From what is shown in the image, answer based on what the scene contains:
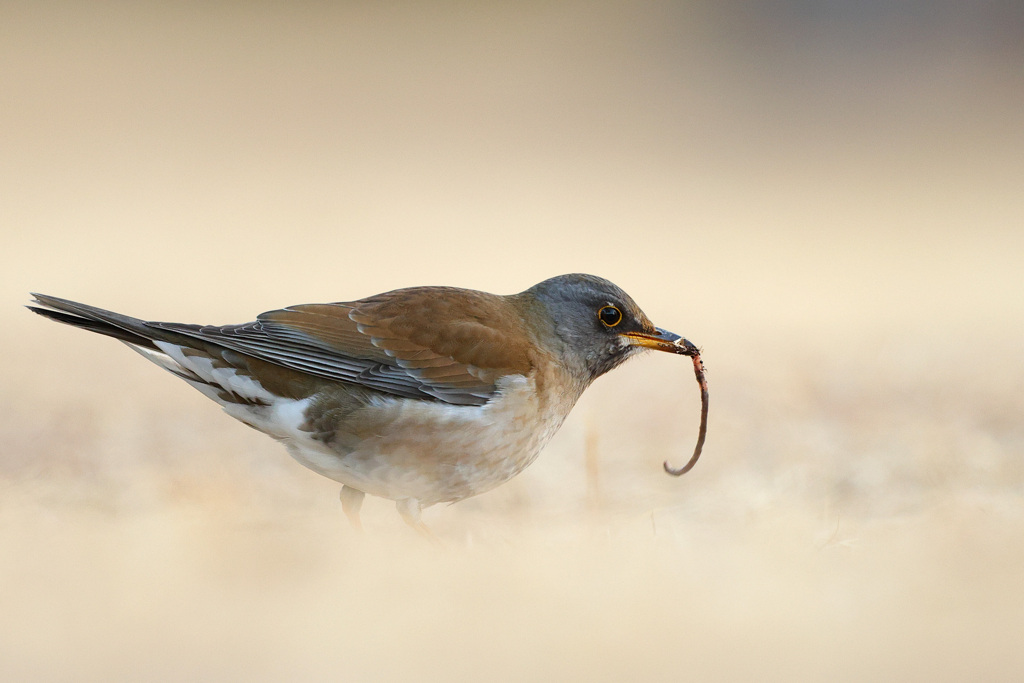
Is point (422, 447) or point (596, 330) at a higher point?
point (596, 330)

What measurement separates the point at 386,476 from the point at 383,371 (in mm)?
458

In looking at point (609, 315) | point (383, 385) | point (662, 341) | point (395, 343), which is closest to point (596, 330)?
point (609, 315)

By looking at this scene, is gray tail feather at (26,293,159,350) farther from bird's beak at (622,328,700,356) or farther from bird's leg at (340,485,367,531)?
bird's beak at (622,328,700,356)

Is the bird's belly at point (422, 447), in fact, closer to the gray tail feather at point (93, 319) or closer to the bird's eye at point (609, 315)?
the bird's eye at point (609, 315)

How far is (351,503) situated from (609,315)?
1.51m

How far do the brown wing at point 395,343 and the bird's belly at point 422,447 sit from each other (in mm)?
100

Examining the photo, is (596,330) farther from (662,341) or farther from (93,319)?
(93,319)

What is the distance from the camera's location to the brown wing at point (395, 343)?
4.84 meters

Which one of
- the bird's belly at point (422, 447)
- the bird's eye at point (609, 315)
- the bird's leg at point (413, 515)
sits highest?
the bird's eye at point (609, 315)

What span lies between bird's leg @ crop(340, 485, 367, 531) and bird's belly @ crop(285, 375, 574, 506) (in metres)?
0.36

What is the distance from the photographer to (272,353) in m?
4.82

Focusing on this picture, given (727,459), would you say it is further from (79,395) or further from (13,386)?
(13,386)

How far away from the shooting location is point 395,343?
4.97m

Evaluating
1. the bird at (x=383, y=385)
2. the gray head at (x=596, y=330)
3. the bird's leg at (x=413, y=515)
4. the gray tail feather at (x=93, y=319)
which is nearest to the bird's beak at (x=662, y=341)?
Answer: the gray head at (x=596, y=330)
